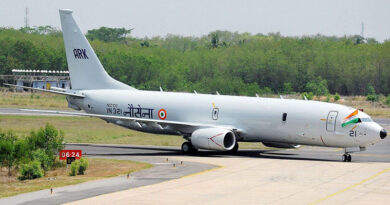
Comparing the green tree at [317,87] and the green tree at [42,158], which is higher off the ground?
the green tree at [317,87]

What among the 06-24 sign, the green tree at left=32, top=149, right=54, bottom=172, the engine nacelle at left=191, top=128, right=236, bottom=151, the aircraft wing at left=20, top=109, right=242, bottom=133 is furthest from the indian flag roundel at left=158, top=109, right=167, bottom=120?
the green tree at left=32, top=149, right=54, bottom=172

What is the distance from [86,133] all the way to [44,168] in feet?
67.8

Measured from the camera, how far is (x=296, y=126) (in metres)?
43.6

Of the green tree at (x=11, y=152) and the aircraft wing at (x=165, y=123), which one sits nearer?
the green tree at (x=11, y=152)

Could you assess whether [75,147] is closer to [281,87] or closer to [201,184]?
[201,184]

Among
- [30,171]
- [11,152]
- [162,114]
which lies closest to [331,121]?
[162,114]

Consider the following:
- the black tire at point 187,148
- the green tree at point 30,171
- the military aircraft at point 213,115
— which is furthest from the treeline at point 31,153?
the black tire at point 187,148

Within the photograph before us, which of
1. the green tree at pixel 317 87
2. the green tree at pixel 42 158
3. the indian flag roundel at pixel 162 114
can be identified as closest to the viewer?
the green tree at pixel 42 158

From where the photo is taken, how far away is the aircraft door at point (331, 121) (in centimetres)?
4241

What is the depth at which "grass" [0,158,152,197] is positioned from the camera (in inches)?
1230

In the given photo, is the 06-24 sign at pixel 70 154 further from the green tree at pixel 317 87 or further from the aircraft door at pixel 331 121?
the green tree at pixel 317 87

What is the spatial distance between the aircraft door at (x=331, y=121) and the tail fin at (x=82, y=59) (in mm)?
16777

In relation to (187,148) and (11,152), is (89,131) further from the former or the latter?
(11,152)

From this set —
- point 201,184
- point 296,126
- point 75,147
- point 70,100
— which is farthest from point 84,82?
point 201,184
